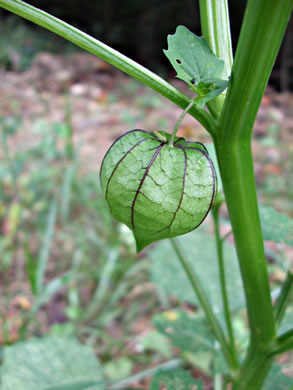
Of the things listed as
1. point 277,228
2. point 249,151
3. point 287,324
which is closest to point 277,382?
point 287,324

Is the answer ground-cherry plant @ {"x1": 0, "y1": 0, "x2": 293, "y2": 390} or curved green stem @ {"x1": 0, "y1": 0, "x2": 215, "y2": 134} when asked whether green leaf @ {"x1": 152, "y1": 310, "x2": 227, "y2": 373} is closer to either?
ground-cherry plant @ {"x1": 0, "y1": 0, "x2": 293, "y2": 390}

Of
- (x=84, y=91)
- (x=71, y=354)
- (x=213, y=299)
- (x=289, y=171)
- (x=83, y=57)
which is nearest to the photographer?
(x=71, y=354)

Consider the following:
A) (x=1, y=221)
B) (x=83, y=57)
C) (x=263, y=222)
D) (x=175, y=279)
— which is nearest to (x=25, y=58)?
(x=83, y=57)

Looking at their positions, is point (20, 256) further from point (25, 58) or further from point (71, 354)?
point (25, 58)

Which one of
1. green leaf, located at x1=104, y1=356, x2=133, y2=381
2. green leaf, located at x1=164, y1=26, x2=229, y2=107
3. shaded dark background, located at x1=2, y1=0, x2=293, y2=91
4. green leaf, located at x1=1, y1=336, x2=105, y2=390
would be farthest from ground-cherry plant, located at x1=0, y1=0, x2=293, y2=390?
shaded dark background, located at x1=2, y1=0, x2=293, y2=91

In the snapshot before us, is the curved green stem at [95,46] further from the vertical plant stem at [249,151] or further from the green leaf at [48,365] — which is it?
the green leaf at [48,365]

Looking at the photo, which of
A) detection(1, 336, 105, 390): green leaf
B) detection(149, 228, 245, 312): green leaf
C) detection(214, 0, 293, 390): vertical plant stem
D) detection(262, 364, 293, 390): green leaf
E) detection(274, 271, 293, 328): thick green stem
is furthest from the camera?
detection(149, 228, 245, 312): green leaf

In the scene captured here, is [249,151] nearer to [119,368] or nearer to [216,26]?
[216,26]
